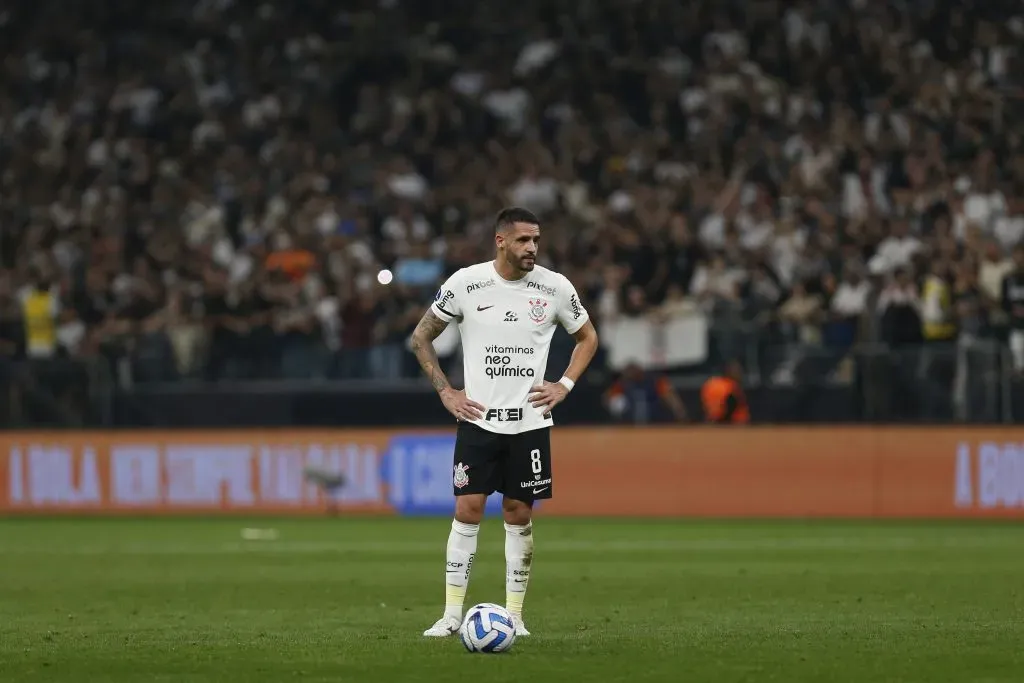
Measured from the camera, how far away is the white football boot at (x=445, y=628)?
34.6 feet

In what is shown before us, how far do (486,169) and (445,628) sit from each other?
1800 centimetres

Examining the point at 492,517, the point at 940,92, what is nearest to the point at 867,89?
the point at 940,92

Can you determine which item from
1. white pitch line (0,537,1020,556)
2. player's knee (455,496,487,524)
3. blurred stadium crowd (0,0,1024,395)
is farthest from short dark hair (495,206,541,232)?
blurred stadium crowd (0,0,1024,395)

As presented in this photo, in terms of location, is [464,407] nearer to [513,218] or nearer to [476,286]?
[476,286]

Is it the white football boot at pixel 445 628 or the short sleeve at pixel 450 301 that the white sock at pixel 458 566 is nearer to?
the white football boot at pixel 445 628

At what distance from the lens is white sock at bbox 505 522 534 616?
10.7m

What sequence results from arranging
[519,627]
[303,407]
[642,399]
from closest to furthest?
[519,627]
[642,399]
[303,407]

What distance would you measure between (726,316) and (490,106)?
823 cm

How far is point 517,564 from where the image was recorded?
1066 centimetres

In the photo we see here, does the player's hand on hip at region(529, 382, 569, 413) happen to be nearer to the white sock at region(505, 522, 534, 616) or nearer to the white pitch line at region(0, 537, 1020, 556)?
the white sock at region(505, 522, 534, 616)

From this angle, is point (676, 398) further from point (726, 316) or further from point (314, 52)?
point (314, 52)

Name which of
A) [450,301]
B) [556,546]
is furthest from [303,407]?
[450,301]

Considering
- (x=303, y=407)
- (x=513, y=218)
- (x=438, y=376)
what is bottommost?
(x=303, y=407)

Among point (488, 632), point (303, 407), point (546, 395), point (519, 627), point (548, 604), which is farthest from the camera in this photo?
point (303, 407)
